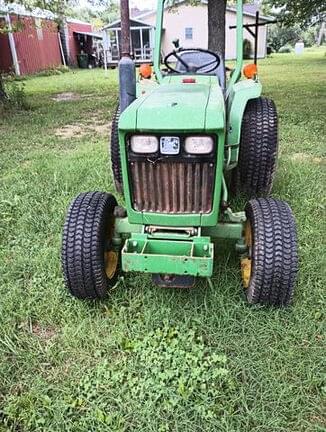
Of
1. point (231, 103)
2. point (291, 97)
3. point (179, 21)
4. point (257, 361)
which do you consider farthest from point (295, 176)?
point (179, 21)

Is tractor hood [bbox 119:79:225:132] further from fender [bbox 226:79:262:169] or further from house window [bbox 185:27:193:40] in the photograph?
house window [bbox 185:27:193:40]

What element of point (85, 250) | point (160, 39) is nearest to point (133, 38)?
point (160, 39)

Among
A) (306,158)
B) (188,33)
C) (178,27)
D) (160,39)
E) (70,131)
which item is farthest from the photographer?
(188,33)

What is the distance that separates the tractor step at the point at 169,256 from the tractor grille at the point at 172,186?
186mm

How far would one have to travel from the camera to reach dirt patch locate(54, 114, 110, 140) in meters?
6.59

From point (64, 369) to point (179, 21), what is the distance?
Result: 28.6m

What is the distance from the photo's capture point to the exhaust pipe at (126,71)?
277cm

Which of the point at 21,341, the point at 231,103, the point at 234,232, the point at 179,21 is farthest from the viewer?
the point at 179,21

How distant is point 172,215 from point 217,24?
7164mm

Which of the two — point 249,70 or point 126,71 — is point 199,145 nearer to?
point 126,71

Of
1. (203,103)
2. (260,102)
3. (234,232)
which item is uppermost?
(203,103)

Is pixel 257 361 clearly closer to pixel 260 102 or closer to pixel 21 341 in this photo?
pixel 21 341

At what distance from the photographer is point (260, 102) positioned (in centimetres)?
379

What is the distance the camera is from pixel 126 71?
110 inches
